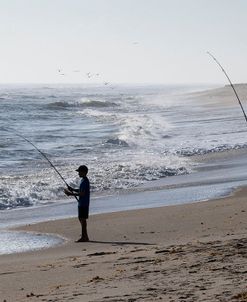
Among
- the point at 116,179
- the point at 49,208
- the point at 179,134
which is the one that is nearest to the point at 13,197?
the point at 49,208

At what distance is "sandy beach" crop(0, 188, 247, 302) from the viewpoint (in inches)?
214

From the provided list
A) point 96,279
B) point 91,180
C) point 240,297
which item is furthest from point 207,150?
point 240,297

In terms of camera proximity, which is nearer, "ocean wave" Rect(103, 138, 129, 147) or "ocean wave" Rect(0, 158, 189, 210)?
"ocean wave" Rect(0, 158, 189, 210)

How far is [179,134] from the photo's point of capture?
29812mm

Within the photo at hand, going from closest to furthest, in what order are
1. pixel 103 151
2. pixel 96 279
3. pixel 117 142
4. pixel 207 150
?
pixel 96 279 < pixel 207 150 < pixel 103 151 < pixel 117 142

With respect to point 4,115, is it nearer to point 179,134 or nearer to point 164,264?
point 179,134

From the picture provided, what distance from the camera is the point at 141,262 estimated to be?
22.1 feet

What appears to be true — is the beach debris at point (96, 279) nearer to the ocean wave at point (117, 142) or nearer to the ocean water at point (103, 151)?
the ocean water at point (103, 151)

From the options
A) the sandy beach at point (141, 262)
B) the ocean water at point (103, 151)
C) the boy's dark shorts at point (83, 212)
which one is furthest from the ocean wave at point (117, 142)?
the boy's dark shorts at point (83, 212)

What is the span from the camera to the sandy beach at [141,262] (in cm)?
543

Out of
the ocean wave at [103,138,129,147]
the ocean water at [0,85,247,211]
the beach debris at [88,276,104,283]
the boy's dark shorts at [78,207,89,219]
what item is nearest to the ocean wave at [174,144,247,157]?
the ocean water at [0,85,247,211]

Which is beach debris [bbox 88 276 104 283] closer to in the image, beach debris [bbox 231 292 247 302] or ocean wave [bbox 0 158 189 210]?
beach debris [bbox 231 292 247 302]

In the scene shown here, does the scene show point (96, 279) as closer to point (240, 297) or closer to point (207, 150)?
point (240, 297)

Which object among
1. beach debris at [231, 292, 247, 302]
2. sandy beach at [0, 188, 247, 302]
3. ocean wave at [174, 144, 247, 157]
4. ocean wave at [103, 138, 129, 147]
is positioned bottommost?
sandy beach at [0, 188, 247, 302]
